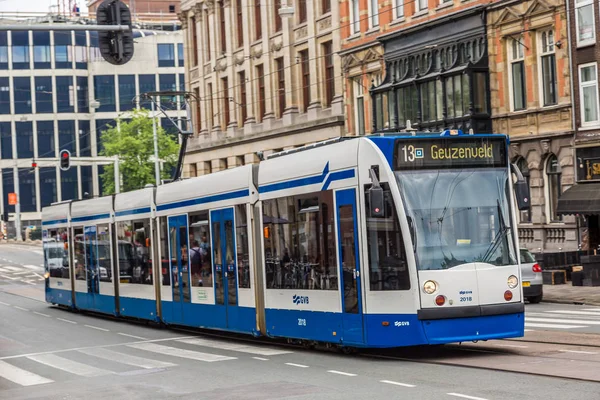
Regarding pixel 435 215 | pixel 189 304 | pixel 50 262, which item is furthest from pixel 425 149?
pixel 50 262

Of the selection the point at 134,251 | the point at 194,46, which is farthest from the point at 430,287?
the point at 194,46

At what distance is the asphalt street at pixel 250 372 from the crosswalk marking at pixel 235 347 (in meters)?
0.02

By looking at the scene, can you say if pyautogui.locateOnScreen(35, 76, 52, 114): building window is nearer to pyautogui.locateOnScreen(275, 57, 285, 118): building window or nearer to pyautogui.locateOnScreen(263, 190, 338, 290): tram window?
pyautogui.locateOnScreen(275, 57, 285, 118): building window

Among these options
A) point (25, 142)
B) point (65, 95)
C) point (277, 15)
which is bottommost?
point (25, 142)

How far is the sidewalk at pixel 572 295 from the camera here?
29.1 m

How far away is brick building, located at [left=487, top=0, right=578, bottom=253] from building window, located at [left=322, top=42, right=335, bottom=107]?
12730mm

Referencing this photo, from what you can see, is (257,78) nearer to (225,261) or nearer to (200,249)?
(200,249)

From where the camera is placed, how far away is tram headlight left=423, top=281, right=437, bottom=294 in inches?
635

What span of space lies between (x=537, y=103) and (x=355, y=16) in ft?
43.4

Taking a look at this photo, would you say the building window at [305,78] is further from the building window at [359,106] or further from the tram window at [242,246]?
the tram window at [242,246]

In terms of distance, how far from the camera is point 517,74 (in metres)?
39.8

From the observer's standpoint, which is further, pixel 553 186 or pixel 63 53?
pixel 63 53

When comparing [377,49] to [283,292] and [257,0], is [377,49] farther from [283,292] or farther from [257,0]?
[283,292]

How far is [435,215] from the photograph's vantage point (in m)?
16.4
